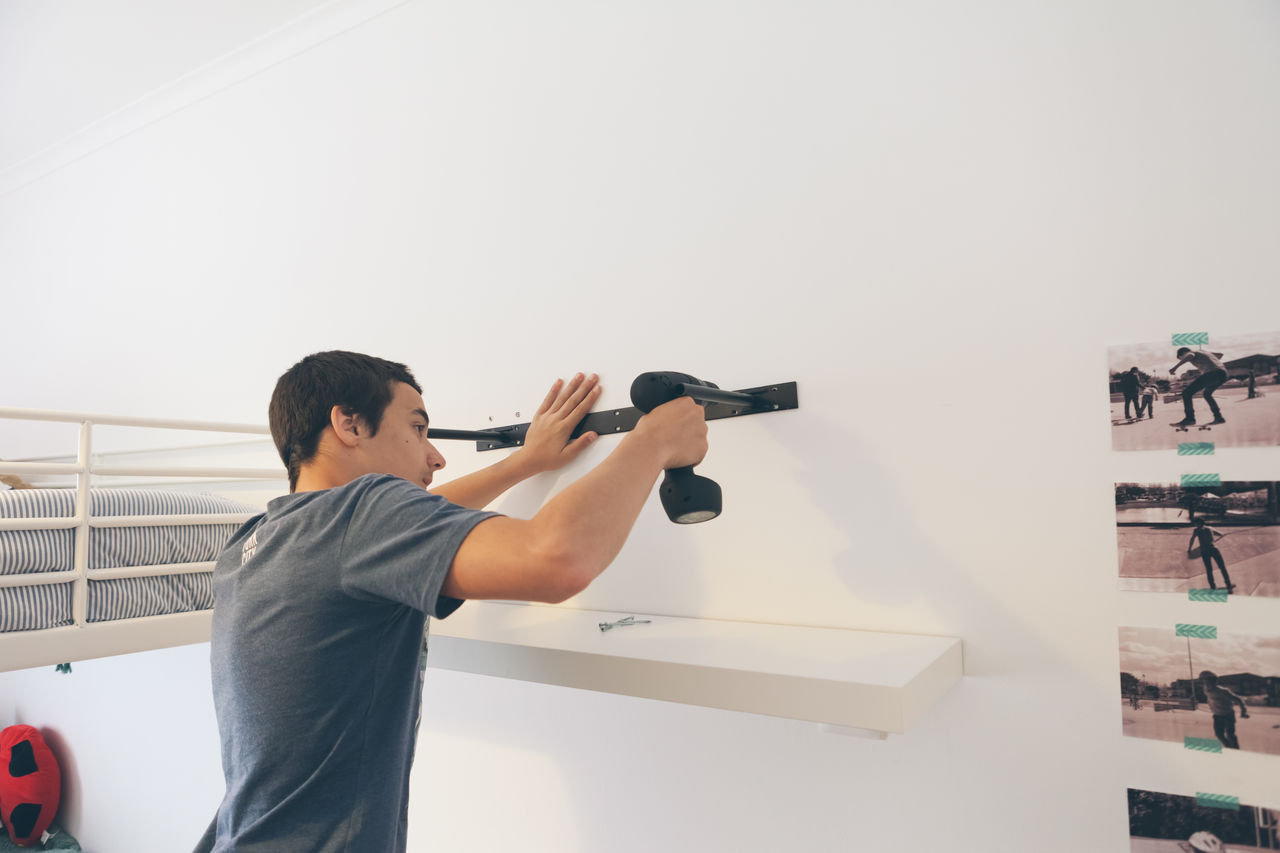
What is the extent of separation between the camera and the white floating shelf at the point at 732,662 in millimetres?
720

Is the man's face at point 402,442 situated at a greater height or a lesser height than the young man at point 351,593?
greater

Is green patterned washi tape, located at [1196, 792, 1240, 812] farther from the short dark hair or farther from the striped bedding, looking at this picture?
the striped bedding

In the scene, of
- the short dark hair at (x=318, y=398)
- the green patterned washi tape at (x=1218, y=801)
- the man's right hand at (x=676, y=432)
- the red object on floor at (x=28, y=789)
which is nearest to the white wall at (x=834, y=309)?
the green patterned washi tape at (x=1218, y=801)

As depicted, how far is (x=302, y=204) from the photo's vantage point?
1.73m

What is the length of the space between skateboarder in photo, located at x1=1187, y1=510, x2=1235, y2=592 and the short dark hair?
94 cm

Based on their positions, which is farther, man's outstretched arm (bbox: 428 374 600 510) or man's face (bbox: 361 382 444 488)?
man's outstretched arm (bbox: 428 374 600 510)

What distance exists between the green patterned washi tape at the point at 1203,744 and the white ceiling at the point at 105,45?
1.94 metres

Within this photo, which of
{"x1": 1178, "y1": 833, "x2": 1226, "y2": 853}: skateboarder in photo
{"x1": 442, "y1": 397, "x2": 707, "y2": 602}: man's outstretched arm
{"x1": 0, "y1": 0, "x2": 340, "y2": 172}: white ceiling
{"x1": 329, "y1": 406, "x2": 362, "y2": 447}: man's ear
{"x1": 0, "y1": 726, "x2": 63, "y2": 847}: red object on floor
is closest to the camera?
{"x1": 442, "y1": 397, "x2": 707, "y2": 602}: man's outstretched arm

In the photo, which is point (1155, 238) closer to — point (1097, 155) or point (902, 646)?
point (1097, 155)

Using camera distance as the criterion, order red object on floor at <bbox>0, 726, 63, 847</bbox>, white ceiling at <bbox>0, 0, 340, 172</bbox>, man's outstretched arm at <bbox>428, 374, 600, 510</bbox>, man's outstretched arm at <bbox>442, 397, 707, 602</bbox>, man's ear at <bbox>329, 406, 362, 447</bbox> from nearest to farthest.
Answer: man's outstretched arm at <bbox>442, 397, 707, 602</bbox> < man's ear at <bbox>329, 406, 362, 447</bbox> < man's outstretched arm at <bbox>428, 374, 600, 510</bbox> < white ceiling at <bbox>0, 0, 340, 172</bbox> < red object on floor at <bbox>0, 726, 63, 847</bbox>

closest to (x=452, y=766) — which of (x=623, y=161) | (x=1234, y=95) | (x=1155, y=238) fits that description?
(x=623, y=161)

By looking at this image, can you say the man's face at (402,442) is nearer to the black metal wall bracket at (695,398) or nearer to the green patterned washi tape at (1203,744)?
the black metal wall bracket at (695,398)

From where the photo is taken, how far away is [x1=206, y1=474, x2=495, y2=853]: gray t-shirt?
79 cm

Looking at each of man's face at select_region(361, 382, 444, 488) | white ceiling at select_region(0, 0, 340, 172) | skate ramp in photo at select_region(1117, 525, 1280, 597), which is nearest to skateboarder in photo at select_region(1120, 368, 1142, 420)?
skate ramp in photo at select_region(1117, 525, 1280, 597)
